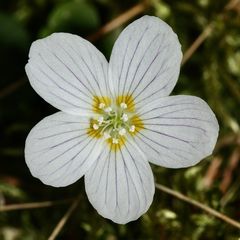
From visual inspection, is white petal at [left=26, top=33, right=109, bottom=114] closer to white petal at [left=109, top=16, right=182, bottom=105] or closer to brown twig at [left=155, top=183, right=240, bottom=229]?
white petal at [left=109, top=16, right=182, bottom=105]

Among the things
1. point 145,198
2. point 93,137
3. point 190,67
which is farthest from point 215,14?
point 145,198

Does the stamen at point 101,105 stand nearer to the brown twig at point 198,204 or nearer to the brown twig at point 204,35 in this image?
the brown twig at point 198,204

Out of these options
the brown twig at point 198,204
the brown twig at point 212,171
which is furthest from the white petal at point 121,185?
the brown twig at point 212,171

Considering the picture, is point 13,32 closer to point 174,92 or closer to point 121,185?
point 174,92

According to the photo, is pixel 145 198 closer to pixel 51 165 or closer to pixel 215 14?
pixel 51 165

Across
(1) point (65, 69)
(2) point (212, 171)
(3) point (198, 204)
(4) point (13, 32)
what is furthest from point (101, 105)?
(4) point (13, 32)
